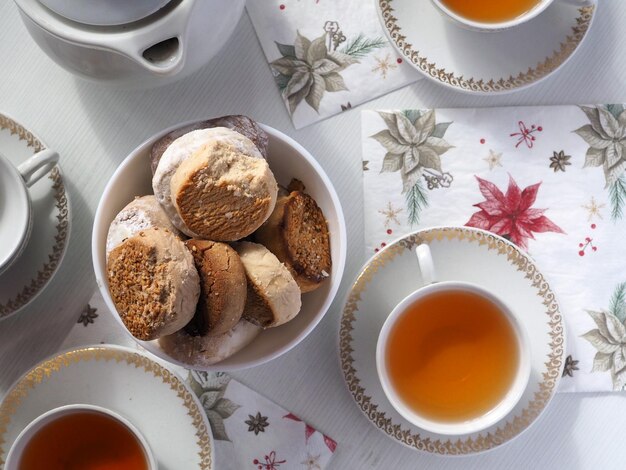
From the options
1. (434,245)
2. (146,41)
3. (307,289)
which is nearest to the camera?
(146,41)

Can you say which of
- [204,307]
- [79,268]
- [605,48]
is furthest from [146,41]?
[605,48]

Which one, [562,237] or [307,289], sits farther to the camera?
[562,237]

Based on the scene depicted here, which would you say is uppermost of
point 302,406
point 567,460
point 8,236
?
point 8,236

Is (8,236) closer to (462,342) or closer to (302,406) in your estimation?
(302,406)

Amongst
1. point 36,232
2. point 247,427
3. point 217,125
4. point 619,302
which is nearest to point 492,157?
point 619,302

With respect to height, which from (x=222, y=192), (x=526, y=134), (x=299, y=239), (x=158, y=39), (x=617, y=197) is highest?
(x=158, y=39)

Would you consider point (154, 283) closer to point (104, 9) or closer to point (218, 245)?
point (218, 245)
